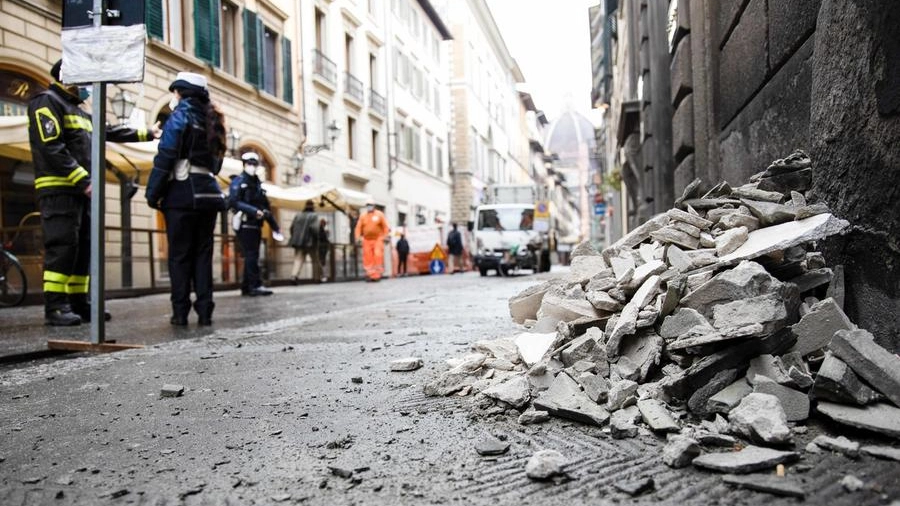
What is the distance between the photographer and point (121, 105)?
12.4 m

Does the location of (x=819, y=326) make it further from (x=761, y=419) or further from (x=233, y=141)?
(x=233, y=141)

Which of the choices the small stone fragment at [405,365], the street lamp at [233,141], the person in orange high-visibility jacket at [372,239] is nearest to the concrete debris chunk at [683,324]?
the small stone fragment at [405,365]

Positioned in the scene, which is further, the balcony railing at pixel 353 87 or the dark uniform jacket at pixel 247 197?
the balcony railing at pixel 353 87

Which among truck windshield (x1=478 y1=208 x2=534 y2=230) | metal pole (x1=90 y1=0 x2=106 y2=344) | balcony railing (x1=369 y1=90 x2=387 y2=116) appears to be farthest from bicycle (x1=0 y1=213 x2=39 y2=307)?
balcony railing (x1=369 y1=90 x2=387 y2=116)

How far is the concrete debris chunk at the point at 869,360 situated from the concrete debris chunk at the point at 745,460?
1.31ft

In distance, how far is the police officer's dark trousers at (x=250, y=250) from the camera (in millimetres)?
10445

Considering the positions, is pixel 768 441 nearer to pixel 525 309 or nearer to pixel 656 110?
pixel 525 309

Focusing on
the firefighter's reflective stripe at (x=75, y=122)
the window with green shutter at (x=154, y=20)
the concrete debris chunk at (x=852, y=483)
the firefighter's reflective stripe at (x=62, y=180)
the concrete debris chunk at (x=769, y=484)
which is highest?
the window with green shutter at (x=154, y=20)

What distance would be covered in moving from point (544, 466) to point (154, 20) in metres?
15.2

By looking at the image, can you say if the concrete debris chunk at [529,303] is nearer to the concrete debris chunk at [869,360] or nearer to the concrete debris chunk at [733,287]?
the concrete debris chunk at [733,287]

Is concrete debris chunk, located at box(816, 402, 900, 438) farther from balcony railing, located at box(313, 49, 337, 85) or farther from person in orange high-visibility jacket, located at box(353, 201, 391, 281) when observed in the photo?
balcony railing, located at box(313, 49, 337, 85)

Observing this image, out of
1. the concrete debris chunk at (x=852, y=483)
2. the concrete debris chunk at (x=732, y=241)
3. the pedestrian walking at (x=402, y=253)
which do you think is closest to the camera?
the concrete debris chunk at (x=852, y=483)

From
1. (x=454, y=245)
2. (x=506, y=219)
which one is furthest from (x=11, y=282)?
(x=454, y=245)

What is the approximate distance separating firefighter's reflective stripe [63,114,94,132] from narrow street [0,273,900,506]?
272 centimetres
